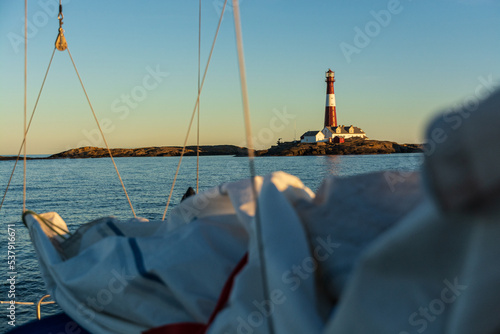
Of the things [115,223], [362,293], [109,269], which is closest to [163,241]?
[109,269]

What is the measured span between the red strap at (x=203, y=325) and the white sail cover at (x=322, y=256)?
0.08 feet

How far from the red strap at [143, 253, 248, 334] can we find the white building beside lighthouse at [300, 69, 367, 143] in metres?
74.8

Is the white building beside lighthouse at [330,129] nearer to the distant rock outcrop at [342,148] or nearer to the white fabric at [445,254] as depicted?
the distant rock outcrop at [342,148]

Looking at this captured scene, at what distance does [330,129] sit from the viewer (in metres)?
84.8

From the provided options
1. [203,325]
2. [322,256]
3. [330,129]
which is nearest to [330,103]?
[330,129]

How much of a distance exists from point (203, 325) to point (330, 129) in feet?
279

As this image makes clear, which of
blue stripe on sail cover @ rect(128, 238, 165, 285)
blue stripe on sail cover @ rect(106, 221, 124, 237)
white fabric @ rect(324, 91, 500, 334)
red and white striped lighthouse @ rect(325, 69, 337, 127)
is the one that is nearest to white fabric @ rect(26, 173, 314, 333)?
blue stripe on sail cover @ rect(128, 238, 165, 285)

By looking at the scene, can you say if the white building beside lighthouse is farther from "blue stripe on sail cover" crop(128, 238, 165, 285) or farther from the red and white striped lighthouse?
"blue stripe on sail cover" crop(128, 238, 165, 285)

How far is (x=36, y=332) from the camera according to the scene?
2.32 meters

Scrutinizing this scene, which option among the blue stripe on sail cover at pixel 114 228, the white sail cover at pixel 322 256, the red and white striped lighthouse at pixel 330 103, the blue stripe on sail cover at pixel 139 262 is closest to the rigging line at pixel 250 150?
the white sail cover at pixel 322 256

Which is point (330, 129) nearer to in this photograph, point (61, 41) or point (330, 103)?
point (330, 103)

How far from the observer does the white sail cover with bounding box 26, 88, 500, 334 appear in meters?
0.70

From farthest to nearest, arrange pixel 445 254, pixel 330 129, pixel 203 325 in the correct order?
pixel 330 129, pixel 203 325, pixel 445 254

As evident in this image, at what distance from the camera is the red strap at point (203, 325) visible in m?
1.48
